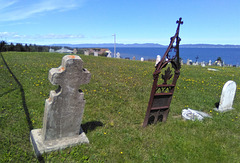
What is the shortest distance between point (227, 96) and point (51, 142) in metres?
6.54

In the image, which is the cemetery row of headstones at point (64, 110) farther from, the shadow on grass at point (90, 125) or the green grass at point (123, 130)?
the shadow on grass at point (90, 125)

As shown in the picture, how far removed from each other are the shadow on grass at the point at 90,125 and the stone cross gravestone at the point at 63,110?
2.16 feet

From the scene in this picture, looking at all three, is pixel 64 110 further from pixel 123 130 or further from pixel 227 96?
pixel 227 96

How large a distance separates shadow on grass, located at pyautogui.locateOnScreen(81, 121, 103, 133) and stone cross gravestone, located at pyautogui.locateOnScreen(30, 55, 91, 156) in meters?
0.66

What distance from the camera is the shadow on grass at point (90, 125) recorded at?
4.97 metres

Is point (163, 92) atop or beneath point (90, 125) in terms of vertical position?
atop

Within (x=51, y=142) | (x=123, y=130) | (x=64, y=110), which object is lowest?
(x=123, y=130)

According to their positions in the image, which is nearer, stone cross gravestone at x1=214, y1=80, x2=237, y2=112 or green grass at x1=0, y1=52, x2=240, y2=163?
green grass at x1=0, y1=52, x2=240, y2=163

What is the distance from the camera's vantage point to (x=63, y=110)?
3.92 meters

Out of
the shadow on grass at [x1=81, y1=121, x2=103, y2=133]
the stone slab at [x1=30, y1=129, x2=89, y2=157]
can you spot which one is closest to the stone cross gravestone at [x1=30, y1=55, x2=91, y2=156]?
the stone slab at [x1=30, y1=129, x2=89, y2=157]

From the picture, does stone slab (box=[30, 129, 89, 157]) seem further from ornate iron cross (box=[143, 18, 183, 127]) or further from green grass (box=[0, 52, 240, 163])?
ornate iron cross (box=[143, 18, 183, 127])

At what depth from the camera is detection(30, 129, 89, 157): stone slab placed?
3.78 metres

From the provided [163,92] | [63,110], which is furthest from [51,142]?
[163,92]

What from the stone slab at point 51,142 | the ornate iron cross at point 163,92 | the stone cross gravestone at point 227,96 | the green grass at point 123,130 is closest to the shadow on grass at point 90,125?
the green grass at point 123,130
